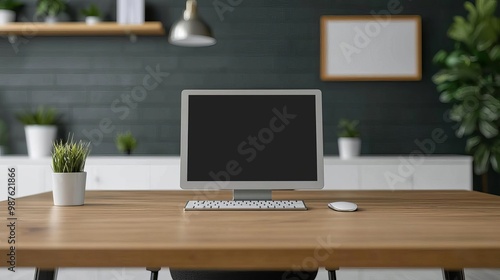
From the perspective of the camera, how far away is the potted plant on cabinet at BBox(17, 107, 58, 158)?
159 inches

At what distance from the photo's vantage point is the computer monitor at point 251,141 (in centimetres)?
179

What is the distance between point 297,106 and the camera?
1854 mm

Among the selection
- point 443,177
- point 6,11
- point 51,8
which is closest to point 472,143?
point 443,177

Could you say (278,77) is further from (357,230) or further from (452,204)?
(357,230)

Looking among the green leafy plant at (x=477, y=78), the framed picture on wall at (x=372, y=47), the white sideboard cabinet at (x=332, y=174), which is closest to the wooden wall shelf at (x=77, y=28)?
the white sideboard cabinet at (x=332, y=174)

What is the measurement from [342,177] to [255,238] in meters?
2.67

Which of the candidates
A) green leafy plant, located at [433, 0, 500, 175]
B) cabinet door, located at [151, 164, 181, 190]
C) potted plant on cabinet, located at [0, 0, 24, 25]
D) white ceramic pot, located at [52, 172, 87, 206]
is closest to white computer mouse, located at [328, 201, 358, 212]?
white ceramic pot, located at [52, 172, 87, 206]

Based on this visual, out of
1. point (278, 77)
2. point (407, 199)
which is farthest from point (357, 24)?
point (407, 199)

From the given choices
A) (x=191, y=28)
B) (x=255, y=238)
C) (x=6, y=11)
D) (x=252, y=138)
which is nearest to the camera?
(x=255, y=238)

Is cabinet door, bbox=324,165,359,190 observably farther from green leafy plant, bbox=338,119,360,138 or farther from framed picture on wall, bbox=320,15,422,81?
framed picture on wall, bbox=320,15,422,81

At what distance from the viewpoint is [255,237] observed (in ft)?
3.77

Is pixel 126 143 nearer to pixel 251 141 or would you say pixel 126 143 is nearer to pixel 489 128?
pixel 251 141

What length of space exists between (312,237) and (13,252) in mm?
624

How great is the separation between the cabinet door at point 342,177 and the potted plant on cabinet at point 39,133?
217 centimetres
